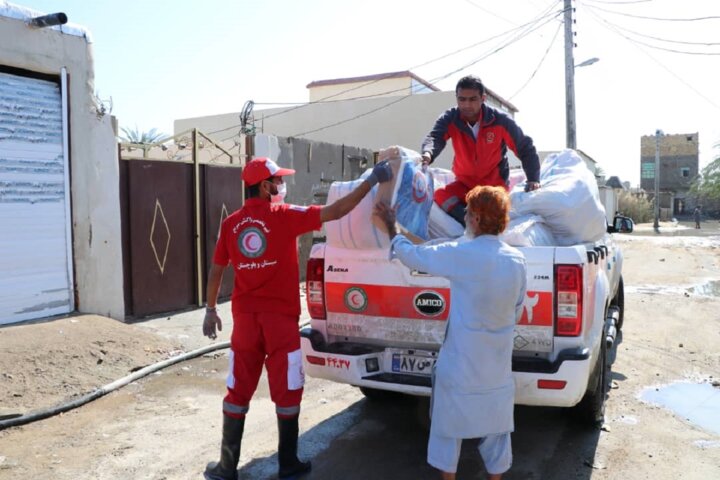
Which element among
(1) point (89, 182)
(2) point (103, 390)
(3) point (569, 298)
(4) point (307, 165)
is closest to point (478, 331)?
(3) point (569, 298)

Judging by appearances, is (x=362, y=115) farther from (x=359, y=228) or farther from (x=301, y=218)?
(x=301, y=218)

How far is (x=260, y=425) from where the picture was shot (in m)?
4.81

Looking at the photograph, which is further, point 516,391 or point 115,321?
point 115,321

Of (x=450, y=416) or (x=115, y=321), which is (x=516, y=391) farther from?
(x=115, y=321)

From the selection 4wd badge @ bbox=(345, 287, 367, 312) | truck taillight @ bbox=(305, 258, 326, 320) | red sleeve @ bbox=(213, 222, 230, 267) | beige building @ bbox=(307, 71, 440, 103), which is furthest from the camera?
beige building @ bbox=(307, 71, 440, 103)

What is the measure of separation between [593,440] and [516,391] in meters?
1.28

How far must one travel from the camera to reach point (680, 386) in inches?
227

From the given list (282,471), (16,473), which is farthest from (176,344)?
(282,471)

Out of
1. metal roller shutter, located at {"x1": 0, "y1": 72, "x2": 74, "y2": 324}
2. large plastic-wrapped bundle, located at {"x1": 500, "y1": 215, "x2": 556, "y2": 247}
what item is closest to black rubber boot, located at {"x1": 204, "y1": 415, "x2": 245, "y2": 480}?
large plastic-wrapped bundle, located at {"x1": 500, "y1": 215, "x2": 556, "y2": 247}

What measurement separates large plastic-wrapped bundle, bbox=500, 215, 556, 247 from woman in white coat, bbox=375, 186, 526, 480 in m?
0.72

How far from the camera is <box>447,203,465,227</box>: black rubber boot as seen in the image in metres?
4.76

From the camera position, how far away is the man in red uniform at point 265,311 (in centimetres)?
367

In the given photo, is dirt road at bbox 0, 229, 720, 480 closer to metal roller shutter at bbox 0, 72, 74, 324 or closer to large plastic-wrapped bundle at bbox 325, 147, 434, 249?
metal roller shutter at bbox 0, 72, 74, 324

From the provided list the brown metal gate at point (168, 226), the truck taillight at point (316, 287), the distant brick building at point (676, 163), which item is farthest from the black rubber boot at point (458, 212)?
the distant brick building at point (676, 163)
